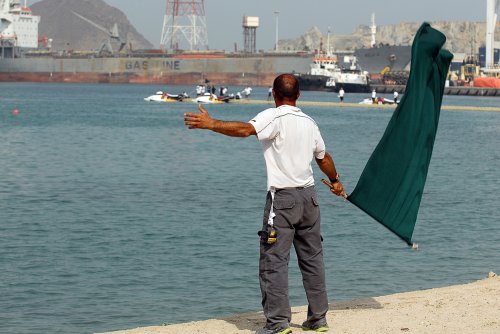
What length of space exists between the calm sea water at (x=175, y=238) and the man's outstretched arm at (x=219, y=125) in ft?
13.9

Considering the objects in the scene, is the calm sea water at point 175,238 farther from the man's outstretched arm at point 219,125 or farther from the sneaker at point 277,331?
the man's outstretched arm at point 219,125

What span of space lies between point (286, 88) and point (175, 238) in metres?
10.2

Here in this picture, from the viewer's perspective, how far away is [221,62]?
166250 mm

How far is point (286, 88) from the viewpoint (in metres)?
7.71

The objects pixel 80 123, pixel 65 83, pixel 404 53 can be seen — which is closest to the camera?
pixel 80 123

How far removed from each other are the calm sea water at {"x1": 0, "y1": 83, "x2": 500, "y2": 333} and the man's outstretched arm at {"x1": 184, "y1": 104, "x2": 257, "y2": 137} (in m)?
4.25

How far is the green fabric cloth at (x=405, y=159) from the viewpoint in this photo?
8.80 metres

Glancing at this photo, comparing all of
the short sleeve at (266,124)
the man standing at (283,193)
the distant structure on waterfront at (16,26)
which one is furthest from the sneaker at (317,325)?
the distant structure on waterfront at (16,26)

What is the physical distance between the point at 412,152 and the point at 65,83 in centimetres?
18357

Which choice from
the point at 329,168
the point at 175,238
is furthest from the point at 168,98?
the point at 329,168

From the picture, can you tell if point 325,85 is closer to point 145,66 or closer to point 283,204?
point 145,66

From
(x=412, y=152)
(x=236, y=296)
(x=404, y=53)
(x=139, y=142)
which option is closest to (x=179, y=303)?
(x=236, y=296)

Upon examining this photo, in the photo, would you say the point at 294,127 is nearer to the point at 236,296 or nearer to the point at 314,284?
the point at 314,284

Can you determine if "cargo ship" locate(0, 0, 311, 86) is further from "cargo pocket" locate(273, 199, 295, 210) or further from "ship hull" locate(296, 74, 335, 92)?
"cargo pocket" locate(273, 199, 295, 210)
